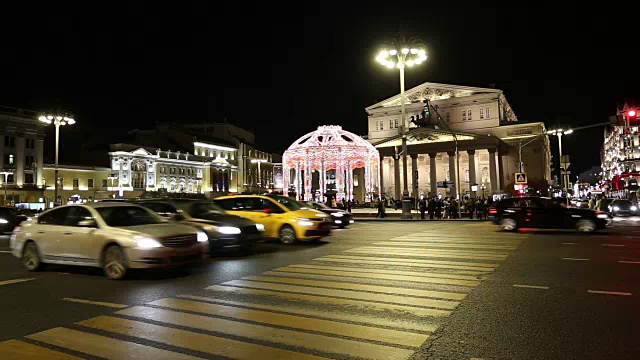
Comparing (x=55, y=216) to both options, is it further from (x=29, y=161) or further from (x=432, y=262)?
(x=29, y=161)

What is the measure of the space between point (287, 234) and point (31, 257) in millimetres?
7170

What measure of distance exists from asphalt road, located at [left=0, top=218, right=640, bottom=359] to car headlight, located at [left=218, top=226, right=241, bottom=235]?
38.7 inches

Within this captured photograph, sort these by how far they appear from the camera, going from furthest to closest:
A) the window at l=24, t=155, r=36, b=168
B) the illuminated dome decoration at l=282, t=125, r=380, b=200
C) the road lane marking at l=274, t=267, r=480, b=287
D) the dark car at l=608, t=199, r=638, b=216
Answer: the window at l=24, t=155, r=36, b=168 → the illuminated dome decoration at l=282, t=125, r=380, b=200 → the dark car at l=608, t=199, r=638, b=216 → the road lane marking at l=274, t=267, r=480, b=287

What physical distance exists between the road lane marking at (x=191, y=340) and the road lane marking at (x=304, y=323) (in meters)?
0.80

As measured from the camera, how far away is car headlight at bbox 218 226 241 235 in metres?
11.9

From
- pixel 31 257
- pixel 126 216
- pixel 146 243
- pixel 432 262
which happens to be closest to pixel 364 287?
pixel 432 262

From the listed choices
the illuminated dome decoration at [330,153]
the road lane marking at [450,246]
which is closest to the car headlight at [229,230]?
the road lane marking at [450,246]

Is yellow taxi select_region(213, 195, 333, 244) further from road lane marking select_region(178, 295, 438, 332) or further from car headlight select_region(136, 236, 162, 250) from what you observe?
road lane marking select_region(178, 295, 438, 332)

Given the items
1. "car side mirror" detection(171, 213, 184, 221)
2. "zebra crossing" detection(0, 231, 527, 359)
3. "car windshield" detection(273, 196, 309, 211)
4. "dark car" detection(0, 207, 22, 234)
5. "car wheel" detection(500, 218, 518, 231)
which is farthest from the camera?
"dark car" detection(0, 207, 22, 234)

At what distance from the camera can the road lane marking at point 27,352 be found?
4.62 metres

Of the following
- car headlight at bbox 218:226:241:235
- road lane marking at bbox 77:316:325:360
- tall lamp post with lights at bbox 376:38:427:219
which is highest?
tall lamp post with lights at bbox 376:38:427:219

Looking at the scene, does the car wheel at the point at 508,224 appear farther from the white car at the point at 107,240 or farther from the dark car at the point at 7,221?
the dark car at the point at 7,221

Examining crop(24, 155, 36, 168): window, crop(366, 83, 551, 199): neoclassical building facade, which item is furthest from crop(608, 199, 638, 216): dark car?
crop(24, 155, 36, 168): window

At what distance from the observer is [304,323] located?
575 centimetres
